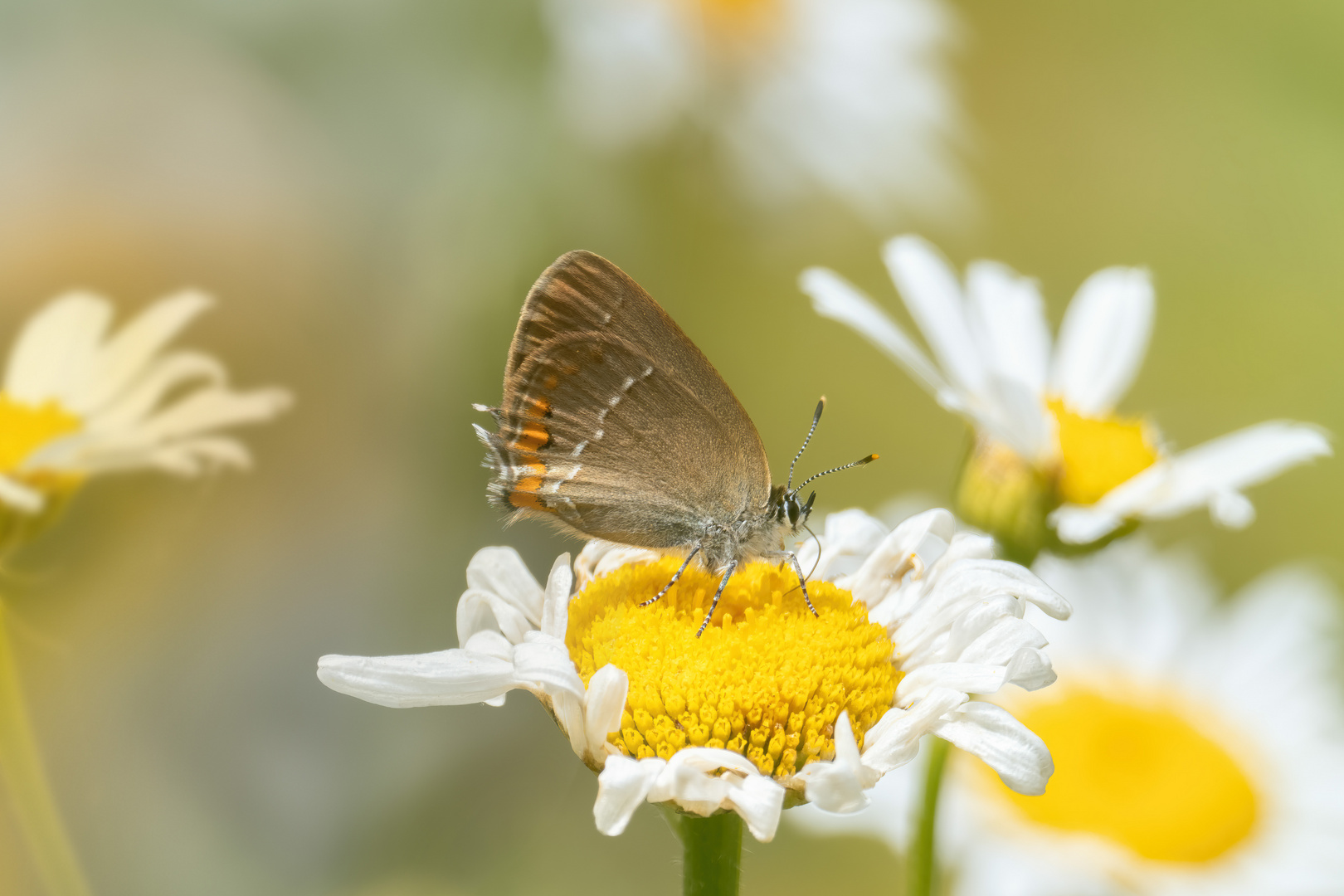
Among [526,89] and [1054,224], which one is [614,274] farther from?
[1054,224]

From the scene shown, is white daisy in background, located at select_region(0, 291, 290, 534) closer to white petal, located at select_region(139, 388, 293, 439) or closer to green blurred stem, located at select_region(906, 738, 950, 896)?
white petal, located at select_region(139, 388, 293, 439)

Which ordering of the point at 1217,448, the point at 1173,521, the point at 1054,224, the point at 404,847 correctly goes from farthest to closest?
1. the point at 1054,224
2. the point at 1173,521
3. the point at 404,847
4. the point at 1217,448

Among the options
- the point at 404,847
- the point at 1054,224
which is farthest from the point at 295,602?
the point at 1054,224

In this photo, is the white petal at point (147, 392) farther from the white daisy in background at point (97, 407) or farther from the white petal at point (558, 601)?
the white petal at point (558, 601)

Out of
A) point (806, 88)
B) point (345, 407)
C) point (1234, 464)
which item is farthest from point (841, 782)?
point (806, 88)

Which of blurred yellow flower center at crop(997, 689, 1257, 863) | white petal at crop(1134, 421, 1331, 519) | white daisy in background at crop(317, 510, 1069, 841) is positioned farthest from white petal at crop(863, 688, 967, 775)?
blurred yellow flower center at crop(997, 689, 1257, 863)

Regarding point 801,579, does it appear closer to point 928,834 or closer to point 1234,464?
point 928,834
